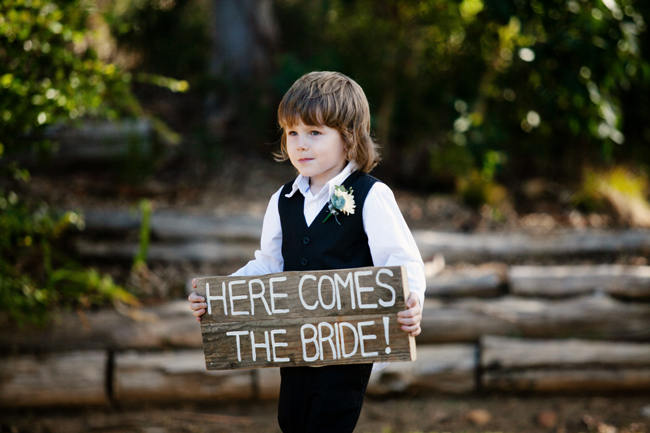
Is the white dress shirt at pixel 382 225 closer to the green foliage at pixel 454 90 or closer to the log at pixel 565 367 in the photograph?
the log at pixel 565 367

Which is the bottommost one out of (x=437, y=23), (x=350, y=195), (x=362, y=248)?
(x=362, y=248)

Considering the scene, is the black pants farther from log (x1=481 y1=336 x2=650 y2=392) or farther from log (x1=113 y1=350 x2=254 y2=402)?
log (x1=481 y1=336 x2=650 y2=392)

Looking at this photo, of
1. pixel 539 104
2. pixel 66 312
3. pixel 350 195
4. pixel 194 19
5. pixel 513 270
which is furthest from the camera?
pixel 194 19

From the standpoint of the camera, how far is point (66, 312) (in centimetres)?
389

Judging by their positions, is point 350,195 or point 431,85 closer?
point 350,195

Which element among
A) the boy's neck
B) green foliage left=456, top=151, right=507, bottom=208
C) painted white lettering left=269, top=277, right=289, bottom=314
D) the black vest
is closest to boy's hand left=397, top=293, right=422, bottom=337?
the black vest

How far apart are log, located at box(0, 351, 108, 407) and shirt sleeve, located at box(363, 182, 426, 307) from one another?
2.48 metres

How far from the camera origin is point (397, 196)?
6078 mm

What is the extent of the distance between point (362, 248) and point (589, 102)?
8.47 feet

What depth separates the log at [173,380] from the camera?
373 cm

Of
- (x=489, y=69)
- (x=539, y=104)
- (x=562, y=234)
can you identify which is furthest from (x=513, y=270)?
(x=489, y=69)

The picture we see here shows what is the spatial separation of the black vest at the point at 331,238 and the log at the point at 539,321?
2.10 metres

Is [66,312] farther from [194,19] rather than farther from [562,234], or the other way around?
[194,19]

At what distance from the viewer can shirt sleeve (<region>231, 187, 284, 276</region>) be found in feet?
7.17
